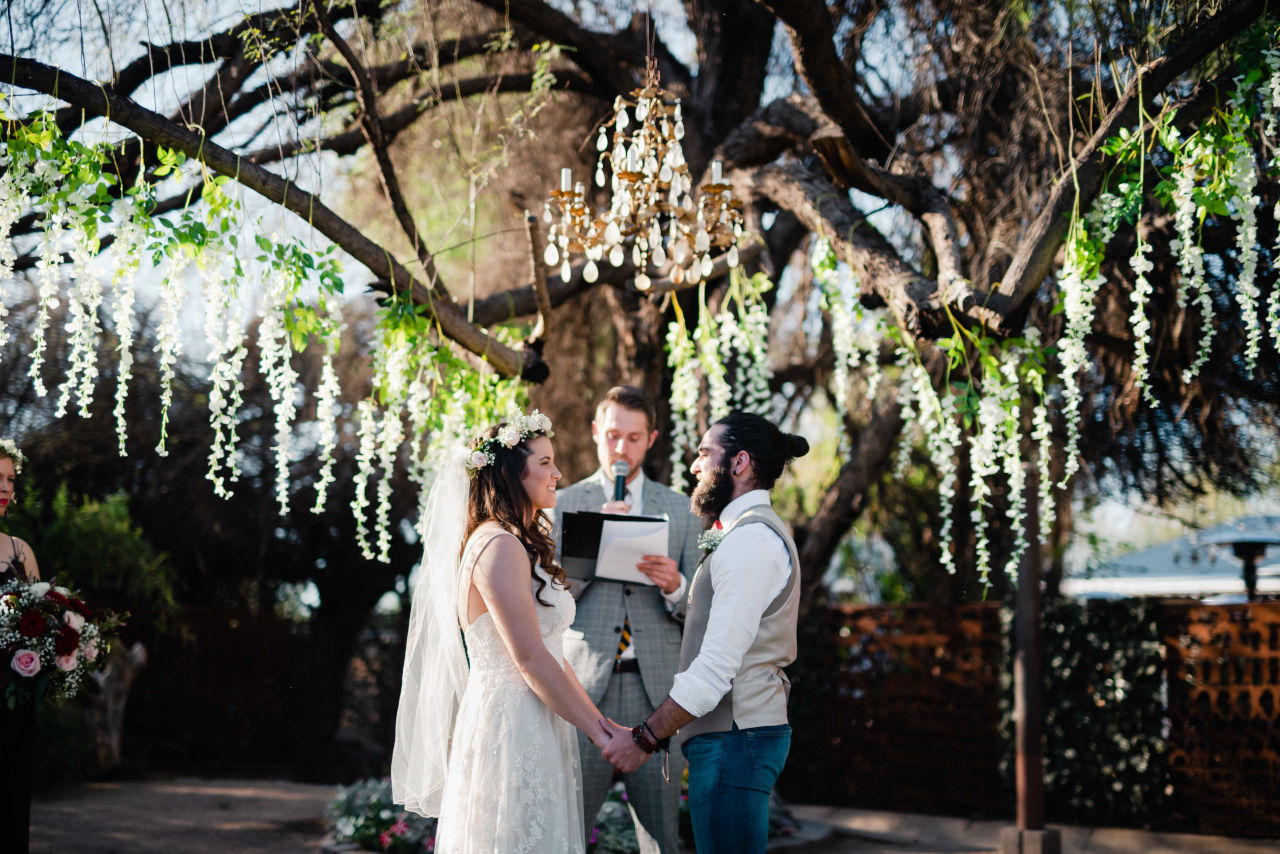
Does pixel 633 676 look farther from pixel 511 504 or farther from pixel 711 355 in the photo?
pixel 711 355

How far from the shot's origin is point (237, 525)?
8867 mm

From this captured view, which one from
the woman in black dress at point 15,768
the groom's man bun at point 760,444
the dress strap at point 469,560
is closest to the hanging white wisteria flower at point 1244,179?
the groom's man bun at point 760,444

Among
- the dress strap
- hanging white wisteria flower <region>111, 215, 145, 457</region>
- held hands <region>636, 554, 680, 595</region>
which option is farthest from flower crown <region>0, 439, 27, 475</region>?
held hands <region>636, 554, 680, 595</region>

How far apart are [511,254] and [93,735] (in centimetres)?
456

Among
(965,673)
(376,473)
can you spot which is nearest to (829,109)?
(965,673)

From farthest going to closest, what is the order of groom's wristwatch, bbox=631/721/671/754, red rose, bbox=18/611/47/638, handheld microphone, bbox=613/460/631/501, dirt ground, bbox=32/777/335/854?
dirt ground, bbox=32/777/335/854
red rose, bbox=18/611/47/638
handheld microphone, bbox=613/460/631/501
groom's wristwatch, bbox=631/721/671/754

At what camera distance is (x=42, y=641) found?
140 inches

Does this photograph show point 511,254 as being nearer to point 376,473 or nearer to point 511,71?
point 511,71

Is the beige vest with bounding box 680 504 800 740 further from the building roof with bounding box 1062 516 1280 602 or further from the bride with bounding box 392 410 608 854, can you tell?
the building roof with bounding box 1062 516 1280 602

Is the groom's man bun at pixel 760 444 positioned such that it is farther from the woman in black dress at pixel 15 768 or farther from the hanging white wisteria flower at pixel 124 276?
the woman in black dress at pixel 15 768

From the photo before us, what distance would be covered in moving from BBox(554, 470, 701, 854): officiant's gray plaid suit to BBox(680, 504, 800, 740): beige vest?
545 mm

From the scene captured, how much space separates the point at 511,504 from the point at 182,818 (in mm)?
4755

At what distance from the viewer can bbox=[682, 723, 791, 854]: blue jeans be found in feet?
7.41

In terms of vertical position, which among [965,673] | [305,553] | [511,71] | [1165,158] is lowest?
[965,673]
